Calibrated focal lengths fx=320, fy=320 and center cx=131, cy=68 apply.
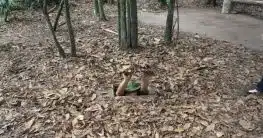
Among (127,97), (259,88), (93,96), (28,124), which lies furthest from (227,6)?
(28,124)

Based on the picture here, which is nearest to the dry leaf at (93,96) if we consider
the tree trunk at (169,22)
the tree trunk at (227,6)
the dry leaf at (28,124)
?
the dry leaf at (28,124)

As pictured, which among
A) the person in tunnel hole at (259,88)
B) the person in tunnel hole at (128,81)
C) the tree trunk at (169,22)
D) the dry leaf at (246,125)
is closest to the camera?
the dry leaf at (246,125)

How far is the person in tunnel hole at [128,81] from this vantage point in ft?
12.2

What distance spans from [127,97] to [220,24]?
458cm

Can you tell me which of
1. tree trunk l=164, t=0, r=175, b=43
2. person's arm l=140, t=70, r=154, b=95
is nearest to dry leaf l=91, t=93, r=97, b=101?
person's arm l=140, t=70, r=154, b=95

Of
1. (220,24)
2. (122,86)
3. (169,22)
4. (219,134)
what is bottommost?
(219,134)

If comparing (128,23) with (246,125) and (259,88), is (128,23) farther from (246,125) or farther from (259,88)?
(246,125)

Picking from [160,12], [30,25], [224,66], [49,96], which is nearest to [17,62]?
[49,96]

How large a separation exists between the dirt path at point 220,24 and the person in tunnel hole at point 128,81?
3.00 m

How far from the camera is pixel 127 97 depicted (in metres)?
3.80

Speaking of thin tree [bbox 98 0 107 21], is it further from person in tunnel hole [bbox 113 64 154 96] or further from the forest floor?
person in tunnel hole [bbox 113 64 154 96]

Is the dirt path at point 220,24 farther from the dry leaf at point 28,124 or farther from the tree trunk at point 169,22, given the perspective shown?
the dry leaf at point 28,124

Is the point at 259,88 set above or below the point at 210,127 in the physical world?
above

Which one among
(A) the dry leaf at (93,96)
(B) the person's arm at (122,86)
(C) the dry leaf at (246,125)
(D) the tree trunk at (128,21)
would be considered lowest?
(C) the dry leaf at (246,125)
